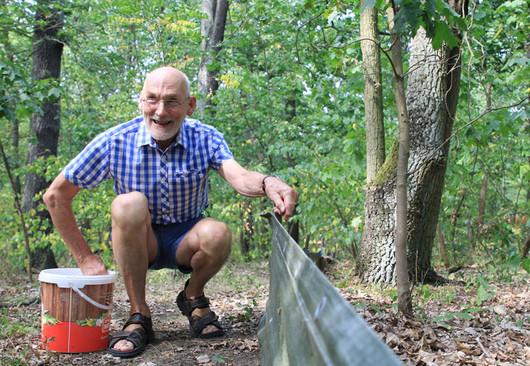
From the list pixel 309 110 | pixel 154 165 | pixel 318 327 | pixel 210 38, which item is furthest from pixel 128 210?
pixel 309 110

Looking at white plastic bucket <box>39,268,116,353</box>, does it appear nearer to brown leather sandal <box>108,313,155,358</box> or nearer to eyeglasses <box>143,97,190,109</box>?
brown leather sandal <box>108,313,155,358</box>

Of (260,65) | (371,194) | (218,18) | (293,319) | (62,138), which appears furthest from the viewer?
(62,138)

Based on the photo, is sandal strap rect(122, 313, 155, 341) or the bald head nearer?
sandal strap rect(122, 313, 155, 341)

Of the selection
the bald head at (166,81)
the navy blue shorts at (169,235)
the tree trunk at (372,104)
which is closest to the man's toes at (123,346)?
the navy blue shorts at (169,235)

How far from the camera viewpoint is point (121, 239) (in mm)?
2893

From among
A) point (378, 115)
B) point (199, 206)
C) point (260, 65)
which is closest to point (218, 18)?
point (260, 65)

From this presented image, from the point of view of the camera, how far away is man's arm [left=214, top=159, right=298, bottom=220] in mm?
2453

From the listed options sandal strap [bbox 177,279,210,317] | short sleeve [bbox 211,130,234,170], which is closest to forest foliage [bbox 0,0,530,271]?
short sleeve [bbox 211,130,234,170]

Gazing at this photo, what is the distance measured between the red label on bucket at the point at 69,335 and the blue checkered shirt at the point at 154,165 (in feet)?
2.51

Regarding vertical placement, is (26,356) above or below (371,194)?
below

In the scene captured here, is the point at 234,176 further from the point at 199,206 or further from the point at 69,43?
the point at 69,43

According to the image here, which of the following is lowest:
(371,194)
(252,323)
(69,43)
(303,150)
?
(252,323)

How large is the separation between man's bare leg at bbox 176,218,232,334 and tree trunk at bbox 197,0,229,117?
547 centimetres

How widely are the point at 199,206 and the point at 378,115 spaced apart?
7.41ft
